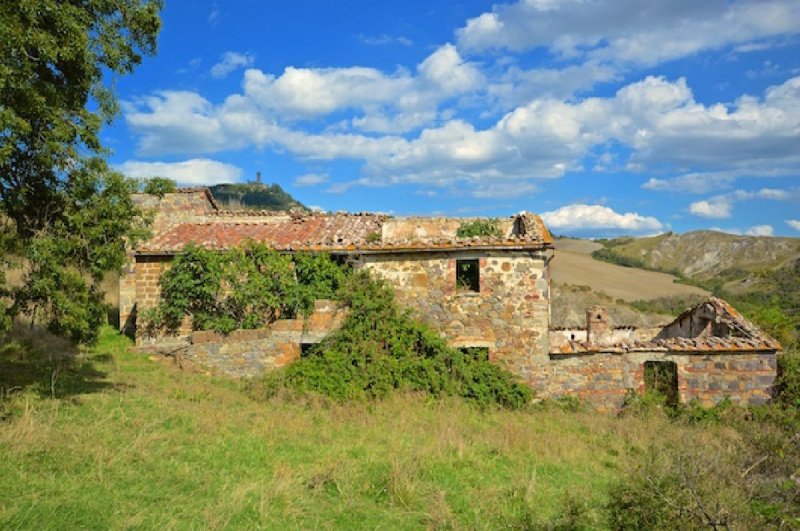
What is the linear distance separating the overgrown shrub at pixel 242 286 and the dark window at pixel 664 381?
8291mm

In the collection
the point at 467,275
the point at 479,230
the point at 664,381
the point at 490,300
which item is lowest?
the point at 664,381

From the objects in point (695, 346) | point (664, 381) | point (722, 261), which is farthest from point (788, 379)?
point (722, 261)

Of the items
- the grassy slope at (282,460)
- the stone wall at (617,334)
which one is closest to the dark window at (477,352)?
the grassy slope at (282,460)

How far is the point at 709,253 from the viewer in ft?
198

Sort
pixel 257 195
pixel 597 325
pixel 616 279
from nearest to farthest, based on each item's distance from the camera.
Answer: pixel 597 325, pixel 616 279, pixel 257 195

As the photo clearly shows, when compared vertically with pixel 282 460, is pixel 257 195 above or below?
above

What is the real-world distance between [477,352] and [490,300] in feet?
4.50

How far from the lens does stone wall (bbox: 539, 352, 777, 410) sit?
13664mm

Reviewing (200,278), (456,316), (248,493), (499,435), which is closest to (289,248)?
(200,278)

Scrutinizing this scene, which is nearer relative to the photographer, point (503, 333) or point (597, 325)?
point (503, 333)

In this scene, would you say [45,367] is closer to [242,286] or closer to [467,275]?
[242,286]

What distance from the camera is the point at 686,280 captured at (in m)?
47.7

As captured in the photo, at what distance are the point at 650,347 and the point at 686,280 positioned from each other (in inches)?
1514

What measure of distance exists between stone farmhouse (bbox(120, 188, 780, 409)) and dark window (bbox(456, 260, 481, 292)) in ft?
0.10
